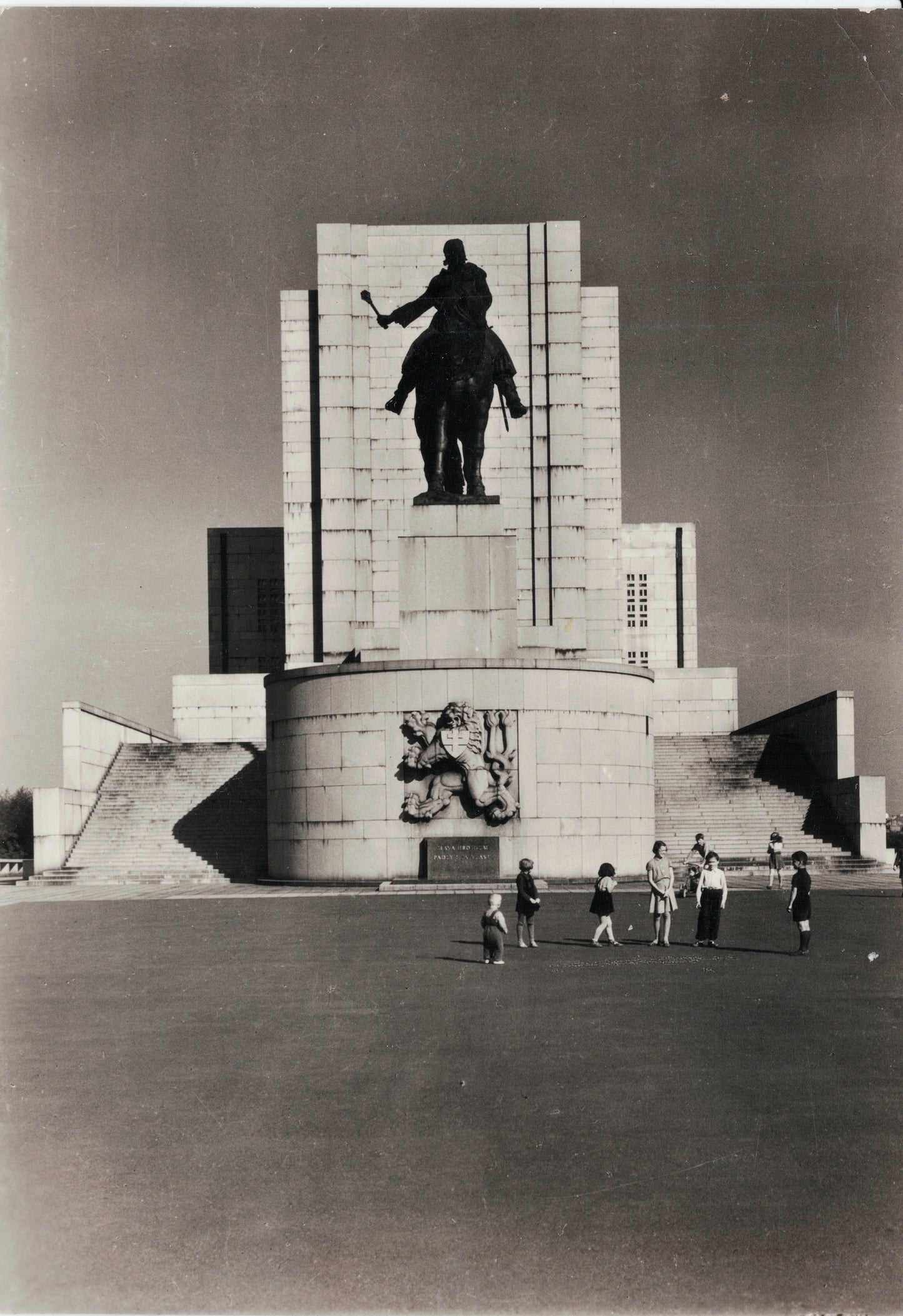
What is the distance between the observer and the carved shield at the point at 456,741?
82.2ft

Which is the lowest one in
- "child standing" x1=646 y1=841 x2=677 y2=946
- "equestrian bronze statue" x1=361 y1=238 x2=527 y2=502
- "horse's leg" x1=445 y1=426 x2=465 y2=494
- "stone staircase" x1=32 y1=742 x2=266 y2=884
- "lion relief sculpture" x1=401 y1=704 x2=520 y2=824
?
"stone staircase" x1=32 y1=742 x2=266 y2=884

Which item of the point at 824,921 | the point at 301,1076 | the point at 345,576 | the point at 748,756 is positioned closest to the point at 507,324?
the point at 345,576

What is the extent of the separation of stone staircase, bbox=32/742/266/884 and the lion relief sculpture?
563 cm

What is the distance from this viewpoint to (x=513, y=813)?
2520 centimetres

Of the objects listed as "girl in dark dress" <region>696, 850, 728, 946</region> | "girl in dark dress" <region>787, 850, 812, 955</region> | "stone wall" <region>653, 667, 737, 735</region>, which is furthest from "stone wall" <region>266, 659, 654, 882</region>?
"stone wall" <region>653, 667, 737, 735</region>

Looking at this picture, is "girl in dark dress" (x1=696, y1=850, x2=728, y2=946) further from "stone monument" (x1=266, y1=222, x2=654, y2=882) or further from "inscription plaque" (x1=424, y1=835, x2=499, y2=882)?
"stone monument" (x1=266, y1=222, x2=654, y2=882)

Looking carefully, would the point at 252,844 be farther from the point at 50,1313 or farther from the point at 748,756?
the point at 50,1313

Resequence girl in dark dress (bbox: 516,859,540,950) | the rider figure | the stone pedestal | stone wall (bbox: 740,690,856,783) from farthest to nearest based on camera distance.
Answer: stone wall (bbox: 740,690,856,783), the rider figure, the stone pedestal, girl in dark dress (bbox: 516,859,540,950)

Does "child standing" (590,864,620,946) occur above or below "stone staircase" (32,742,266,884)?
above

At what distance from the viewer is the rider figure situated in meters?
27.3

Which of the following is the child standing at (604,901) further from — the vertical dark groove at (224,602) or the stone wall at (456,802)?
the vertical dark groove at (224,602)

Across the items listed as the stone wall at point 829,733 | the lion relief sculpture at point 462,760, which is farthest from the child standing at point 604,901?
the stone wall at point 829,733

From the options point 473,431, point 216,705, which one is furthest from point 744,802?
point 216,705

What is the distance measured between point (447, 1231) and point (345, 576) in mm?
42787
